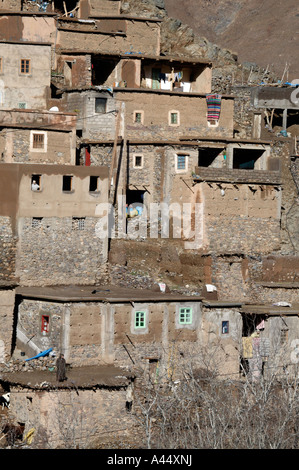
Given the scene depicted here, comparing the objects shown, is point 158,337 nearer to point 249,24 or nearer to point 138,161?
point 138,161

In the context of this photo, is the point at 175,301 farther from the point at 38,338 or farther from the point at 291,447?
the point at 291,447

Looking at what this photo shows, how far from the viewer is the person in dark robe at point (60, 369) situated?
37.4 meters

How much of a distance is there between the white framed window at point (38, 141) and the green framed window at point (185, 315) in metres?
10.4

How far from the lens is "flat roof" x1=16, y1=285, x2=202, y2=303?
39.7m

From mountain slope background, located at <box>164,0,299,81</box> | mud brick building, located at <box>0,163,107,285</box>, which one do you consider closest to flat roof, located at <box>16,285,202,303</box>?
mud brick building, located at <box>0,163,107,285</box>

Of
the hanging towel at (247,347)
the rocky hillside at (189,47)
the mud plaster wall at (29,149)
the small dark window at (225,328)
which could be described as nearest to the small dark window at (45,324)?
the small dark window at (225,328)

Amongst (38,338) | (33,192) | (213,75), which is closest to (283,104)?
(213,75)

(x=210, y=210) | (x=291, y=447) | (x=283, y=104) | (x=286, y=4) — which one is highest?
(x=286, y=4)

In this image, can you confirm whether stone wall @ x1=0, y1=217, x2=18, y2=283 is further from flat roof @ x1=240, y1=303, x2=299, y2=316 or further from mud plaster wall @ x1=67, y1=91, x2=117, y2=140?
flat roof @ x1=240, y1=303, x2=299, y2=316

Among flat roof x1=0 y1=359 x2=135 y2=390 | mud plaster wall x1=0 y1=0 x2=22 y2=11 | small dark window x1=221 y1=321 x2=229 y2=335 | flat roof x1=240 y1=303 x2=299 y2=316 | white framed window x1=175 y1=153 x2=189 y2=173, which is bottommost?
flat roof x1=0 y1=359 x2=135 y2=390

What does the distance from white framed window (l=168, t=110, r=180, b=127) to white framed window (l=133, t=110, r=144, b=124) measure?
4.39 ft

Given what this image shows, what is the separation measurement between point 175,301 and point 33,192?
7.15 meters

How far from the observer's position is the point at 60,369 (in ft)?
123

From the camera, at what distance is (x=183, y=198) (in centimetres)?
4766
